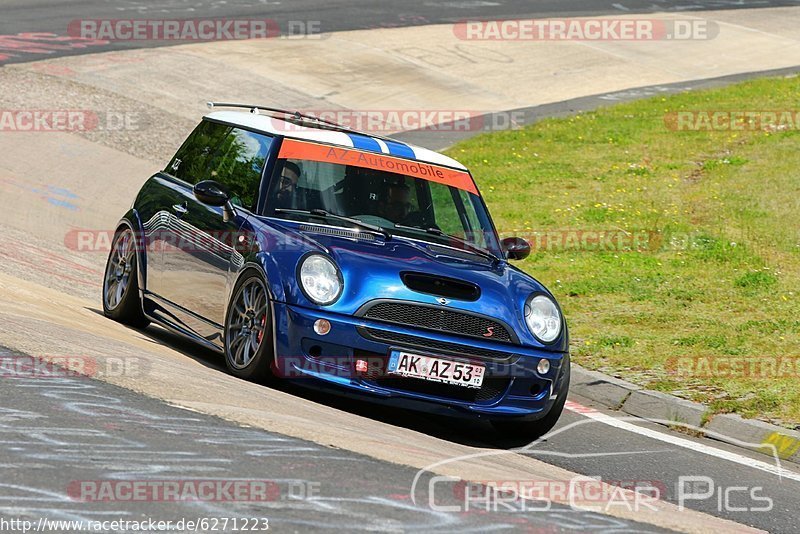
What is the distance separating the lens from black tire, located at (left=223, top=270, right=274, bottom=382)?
25.4 feet

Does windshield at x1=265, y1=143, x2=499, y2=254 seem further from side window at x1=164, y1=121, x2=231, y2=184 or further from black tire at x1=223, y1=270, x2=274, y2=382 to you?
side window at x1=164, y1=121, x2=231, y2=184

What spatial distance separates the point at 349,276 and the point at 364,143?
70.1 inches

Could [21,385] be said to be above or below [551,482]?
above

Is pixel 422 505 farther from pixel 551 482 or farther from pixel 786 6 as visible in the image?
pixel 786 6

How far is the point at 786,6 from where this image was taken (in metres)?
34.3

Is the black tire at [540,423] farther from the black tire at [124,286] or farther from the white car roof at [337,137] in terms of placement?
the black tire at [124,286]

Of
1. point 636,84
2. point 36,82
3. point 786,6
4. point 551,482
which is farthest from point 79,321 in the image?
point 786,6

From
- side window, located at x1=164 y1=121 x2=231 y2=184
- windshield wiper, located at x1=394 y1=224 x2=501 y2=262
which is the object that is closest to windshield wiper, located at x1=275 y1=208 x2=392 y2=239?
windshield wiper, located at x1=394 y1=224 x2=501 y2=262

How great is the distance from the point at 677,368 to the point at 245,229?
3779mm

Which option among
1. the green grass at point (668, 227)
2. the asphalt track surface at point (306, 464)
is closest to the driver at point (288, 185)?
the asphalt track surface at point (306, 464)

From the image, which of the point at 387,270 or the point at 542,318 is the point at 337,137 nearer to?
the point at 387,270

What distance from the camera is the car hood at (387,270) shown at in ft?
25.0

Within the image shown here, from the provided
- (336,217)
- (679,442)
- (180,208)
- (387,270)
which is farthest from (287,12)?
(387,270)

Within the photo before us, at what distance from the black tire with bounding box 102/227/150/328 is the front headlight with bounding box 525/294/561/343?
3.26 metres
